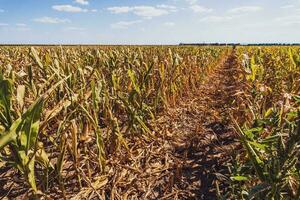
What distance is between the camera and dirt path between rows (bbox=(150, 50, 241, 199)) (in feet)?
7.16

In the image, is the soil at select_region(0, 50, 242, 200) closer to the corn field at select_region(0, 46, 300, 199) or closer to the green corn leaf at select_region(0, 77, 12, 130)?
the corn field at select_region(0, 46, 300, 199)

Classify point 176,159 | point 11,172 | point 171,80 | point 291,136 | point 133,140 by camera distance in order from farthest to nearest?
point 171,80, point 133,140, point 176,159, point 11,172, point 291,136

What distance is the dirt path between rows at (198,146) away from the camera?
86.0 inches

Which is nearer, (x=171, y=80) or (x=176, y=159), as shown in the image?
(x=176, y=159)

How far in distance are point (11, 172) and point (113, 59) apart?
7.82 feet

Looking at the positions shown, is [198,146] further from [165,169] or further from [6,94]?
[6,94]

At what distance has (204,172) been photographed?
2.40 metres

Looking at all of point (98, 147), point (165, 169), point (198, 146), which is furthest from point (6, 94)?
point (198, 146)

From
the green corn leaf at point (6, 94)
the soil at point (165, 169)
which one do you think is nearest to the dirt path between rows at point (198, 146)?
the soil at point (165, 169)

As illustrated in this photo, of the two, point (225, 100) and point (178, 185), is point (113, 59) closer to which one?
point (225, 100)

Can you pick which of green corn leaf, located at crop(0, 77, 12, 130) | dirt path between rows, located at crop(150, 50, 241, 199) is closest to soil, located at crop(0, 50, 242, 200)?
dirt path between rows, located at crop(150, 50, 241, 199)

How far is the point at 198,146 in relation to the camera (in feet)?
9.54

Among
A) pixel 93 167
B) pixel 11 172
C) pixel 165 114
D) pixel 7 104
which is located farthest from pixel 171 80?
pixel 7 104

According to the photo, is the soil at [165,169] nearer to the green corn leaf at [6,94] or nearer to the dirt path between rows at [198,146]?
the dirt path between rows at [198,146]
